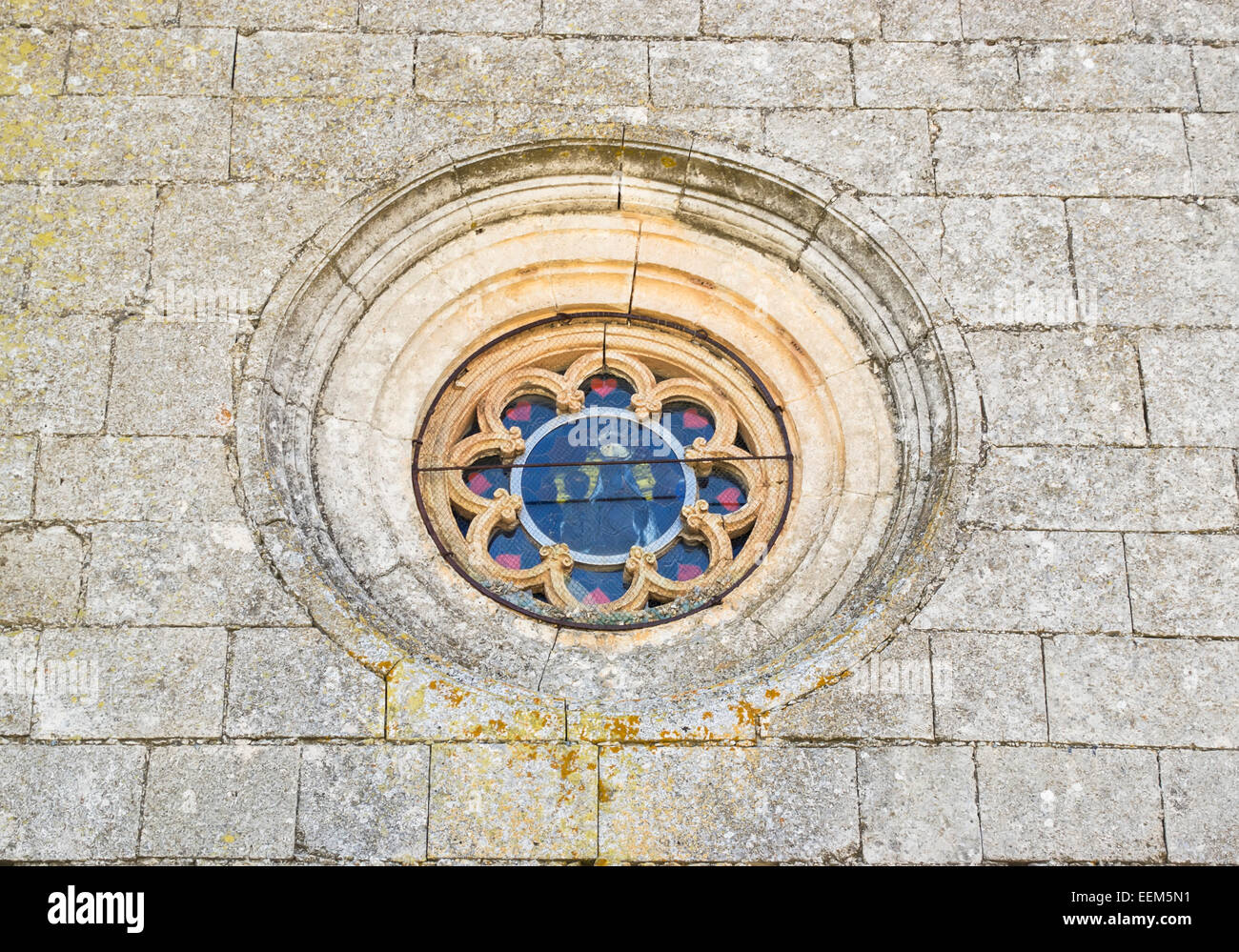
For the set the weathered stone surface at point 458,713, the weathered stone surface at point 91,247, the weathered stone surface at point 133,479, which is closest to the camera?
the weathered stone surface at point 458,713

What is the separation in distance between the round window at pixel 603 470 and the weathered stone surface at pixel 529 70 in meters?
0.99

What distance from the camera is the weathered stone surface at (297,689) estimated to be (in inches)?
220

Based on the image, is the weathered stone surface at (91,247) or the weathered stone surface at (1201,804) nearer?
the weathered stone surface at (1201,804)

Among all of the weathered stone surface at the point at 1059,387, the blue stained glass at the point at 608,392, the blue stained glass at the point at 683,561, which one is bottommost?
the blue stained glass at the point at 683,561

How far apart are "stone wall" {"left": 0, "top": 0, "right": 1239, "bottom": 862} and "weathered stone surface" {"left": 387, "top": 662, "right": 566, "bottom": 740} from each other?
2 cm

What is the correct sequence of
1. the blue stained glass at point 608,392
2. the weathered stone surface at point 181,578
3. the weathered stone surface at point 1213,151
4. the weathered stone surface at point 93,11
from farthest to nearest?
the blue stained glass at point 608,392, the weathered stone surface at point 93,11, the weathered stone surface at point 1213,151, the weathered stone surface at point 181,578

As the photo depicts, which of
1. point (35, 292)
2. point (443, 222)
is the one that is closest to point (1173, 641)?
point (443, 222)

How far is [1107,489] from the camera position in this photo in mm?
6148

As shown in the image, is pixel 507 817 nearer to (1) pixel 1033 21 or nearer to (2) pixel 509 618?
(2) pixel 509 618

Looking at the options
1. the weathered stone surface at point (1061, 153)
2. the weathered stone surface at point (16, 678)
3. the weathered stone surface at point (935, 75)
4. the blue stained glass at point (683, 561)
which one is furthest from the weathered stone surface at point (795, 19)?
the weathered stone surface at point (16, 678)

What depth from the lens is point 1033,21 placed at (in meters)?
7.12

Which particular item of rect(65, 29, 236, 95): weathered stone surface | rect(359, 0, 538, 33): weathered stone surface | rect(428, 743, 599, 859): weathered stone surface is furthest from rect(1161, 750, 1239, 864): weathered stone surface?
rect(65, 29, 236, 95): weathered stone surface

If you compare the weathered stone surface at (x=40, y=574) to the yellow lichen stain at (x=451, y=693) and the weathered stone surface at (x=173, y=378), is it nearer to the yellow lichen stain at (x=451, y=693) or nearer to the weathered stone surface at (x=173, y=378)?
the weathered stone surface at (x=173, y=378)

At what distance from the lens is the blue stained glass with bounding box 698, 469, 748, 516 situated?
6.84 m
